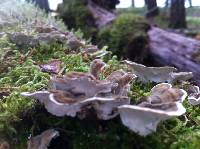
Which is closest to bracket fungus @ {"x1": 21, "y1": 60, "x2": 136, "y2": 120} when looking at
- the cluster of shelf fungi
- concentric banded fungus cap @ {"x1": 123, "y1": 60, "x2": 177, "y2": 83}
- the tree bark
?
the cluster of shelf fungi

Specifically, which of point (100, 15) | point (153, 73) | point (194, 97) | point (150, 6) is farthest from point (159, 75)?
point (150, 6)

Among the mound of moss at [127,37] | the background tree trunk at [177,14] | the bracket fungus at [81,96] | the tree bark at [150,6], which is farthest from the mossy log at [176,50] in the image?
the tree bark at [150,6]

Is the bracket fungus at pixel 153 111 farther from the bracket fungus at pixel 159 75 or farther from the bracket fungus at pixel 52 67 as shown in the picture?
the bracket fungus at pixel 52 67

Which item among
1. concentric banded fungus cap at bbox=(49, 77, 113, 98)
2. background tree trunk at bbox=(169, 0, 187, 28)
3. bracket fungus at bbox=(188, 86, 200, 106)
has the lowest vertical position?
background tree trunk at bbox=(169, 0, 187, 28)

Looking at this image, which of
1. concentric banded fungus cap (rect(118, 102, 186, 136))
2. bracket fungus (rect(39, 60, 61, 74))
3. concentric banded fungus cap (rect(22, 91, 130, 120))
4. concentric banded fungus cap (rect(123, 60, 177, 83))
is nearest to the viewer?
concentric banded fungus cap (rect(118, 102, 186, 136))

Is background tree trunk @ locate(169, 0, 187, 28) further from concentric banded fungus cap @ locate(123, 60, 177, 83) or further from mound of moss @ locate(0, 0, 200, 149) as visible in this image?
mound of moss @ locate(0, 0, 200, 149)

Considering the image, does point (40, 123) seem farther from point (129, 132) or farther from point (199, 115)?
point (199, 115)
